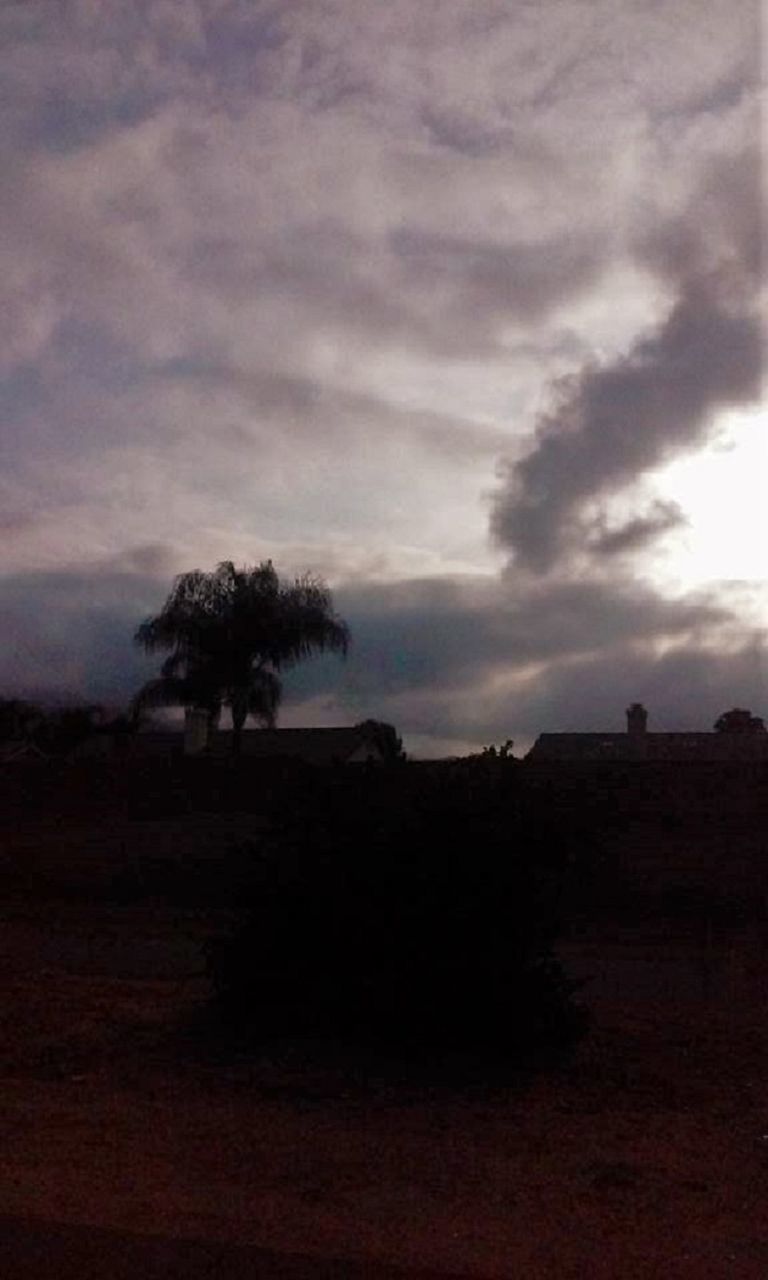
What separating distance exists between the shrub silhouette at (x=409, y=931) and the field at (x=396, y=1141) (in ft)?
1.11

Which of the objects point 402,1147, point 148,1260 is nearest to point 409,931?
point 402,1147

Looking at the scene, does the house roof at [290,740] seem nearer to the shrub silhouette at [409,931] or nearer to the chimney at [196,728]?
the chimney at [196,728]

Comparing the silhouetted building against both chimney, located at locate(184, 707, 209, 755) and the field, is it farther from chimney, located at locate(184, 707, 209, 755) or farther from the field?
the field

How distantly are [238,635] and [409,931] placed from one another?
1437 inches

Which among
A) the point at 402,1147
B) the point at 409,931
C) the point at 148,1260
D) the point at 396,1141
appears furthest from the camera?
the point at 409,931

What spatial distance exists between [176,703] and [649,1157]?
134 feet

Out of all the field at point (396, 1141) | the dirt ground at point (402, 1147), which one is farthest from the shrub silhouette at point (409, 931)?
the dirt ground at point (402, 1147)

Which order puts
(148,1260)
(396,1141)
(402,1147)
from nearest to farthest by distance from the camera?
1. (148,1260)
2. (402,1147)
3. (396,1141)

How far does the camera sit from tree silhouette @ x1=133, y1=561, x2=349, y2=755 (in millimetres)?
48531

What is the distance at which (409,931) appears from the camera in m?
12.2

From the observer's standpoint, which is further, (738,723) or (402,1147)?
(738,723)

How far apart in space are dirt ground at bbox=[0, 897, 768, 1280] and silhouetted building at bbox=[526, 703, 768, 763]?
28.1 metres

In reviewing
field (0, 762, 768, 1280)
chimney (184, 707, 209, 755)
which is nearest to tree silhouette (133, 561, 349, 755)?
chimney (184, 707, 209, 755)

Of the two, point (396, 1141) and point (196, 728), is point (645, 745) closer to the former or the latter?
point (196, 728)
